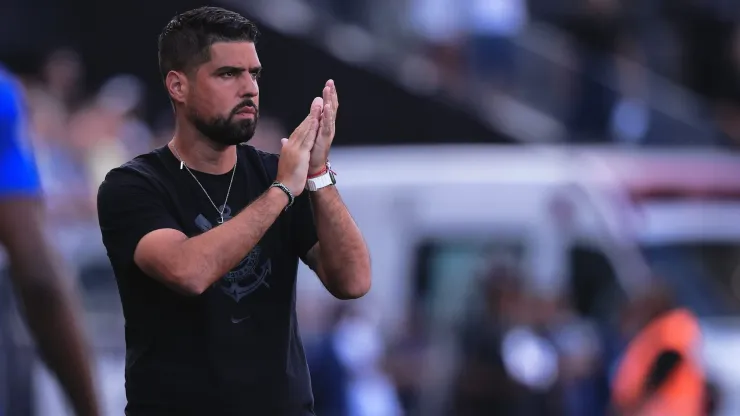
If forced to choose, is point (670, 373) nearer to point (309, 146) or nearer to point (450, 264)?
point (450, 264)

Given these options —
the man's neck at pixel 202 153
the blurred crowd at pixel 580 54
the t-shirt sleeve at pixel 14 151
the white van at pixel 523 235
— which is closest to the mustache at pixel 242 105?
the man's neck at pixel 202 153

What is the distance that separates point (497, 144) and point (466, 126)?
1.25ft

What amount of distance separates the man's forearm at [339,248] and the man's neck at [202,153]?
25 cm

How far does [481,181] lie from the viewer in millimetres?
13984

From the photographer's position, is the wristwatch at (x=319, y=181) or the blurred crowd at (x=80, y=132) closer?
the wristwatch at (x=319, y=181)

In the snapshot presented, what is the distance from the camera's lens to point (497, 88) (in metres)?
18.0

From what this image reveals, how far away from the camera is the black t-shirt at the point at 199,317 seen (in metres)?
4.04

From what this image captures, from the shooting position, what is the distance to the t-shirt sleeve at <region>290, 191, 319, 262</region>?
13.9ft

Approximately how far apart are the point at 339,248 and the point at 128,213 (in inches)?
21.1

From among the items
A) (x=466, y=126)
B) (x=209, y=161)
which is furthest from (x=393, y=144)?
(x=209, y=161)

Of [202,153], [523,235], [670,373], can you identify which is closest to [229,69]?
[202,153]

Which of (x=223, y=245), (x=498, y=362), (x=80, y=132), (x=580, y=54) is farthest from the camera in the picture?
(x=580, y=54)

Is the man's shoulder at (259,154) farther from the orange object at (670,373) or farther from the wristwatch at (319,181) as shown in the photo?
the orange object at (670,373)

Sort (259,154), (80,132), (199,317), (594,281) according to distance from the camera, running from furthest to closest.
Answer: (594,281) → (80,132) → (259,154) → (199,317)
